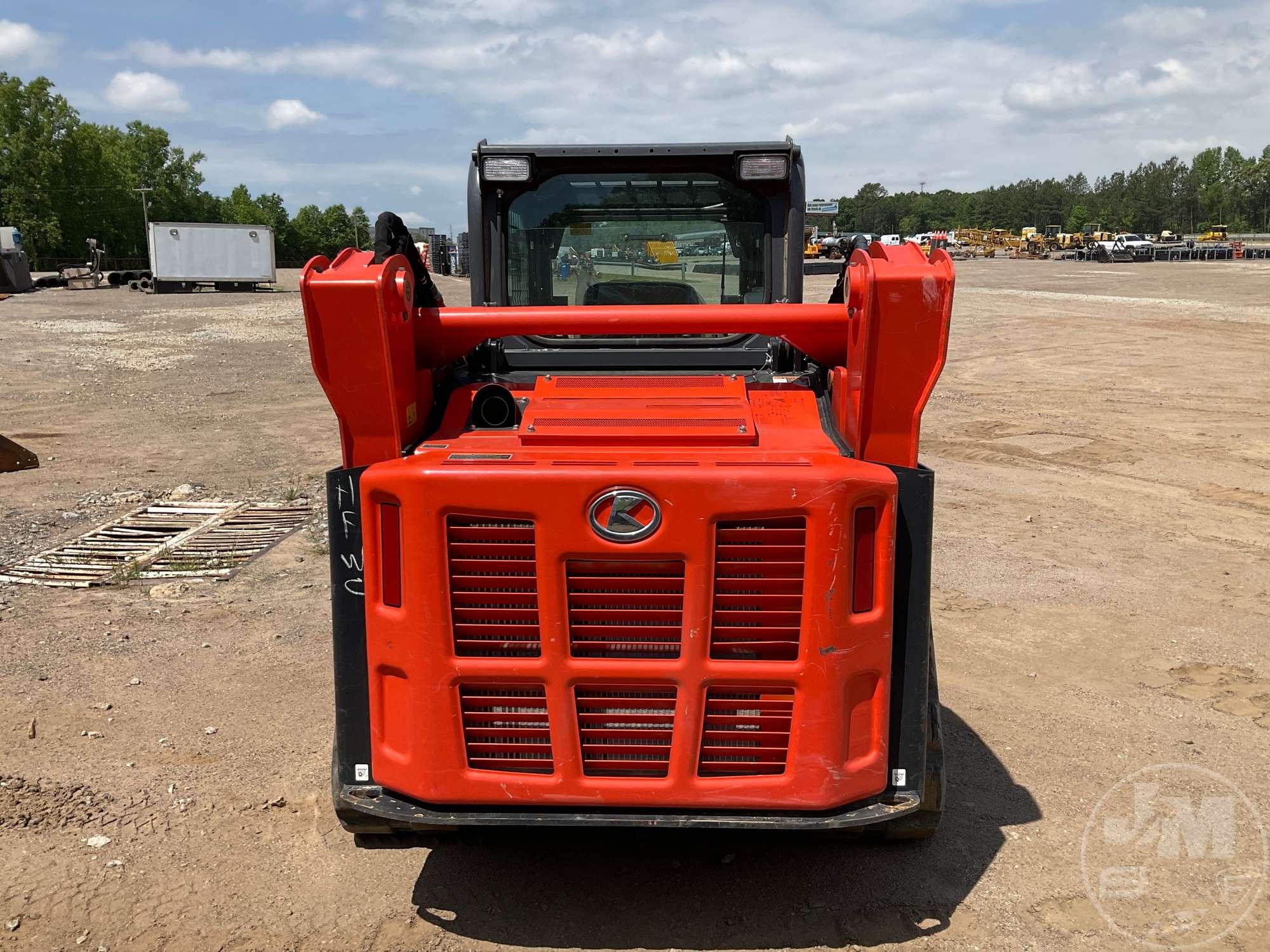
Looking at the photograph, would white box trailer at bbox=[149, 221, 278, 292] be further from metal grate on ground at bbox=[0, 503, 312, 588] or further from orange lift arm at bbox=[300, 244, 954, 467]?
orange lift arm at bbox=[300, 244, 954, 467]

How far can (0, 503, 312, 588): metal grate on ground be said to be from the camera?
679 cm

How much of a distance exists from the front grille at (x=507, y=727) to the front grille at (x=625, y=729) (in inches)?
4.5

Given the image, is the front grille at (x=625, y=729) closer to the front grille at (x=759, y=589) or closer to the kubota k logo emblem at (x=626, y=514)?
the front grille at (x=759, y=589)

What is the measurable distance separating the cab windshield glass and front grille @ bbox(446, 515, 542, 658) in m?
1.89

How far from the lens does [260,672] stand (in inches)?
211

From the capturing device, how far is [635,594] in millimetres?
2959

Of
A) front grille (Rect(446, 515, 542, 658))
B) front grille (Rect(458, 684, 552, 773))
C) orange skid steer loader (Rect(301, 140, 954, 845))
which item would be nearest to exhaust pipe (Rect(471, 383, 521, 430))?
orange skid steer loader (Rect(301, 140, 954, 845))

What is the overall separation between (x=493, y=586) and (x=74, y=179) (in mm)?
73436

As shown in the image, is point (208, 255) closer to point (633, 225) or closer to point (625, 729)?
point (633, 225)

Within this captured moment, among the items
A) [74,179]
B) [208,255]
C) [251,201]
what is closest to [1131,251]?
[208,255]

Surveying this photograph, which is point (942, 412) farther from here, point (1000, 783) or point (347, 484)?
point (347, 484)

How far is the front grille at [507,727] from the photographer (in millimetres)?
3059

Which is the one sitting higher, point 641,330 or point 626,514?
point 641,330

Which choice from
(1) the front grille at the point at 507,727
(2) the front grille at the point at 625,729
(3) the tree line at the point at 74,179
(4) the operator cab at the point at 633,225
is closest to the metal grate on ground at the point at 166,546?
(4) the operator cab at the point at 633,225
